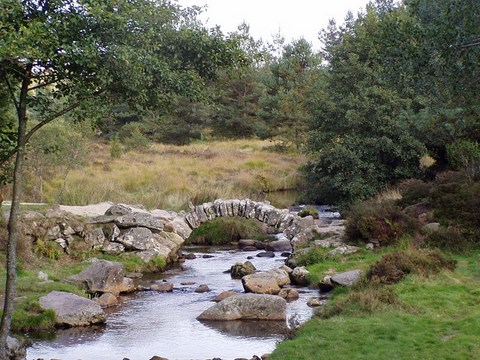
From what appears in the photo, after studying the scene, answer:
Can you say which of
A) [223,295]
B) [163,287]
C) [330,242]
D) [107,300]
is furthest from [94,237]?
[330,242]

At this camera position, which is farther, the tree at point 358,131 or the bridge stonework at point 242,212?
the tree at point 358,131

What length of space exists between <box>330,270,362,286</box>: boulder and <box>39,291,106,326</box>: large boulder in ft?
23.7

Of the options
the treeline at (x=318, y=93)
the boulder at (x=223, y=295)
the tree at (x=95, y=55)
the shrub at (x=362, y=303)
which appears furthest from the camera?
the boulder at (x=223, y=295)

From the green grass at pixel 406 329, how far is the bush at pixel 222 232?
16.4 meters

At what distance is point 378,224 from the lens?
2461 centimetres

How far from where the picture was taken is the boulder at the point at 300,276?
75.9ft

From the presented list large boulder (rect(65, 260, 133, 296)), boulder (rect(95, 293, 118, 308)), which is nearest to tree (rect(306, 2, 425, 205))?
large boulder (rect(65, 260, 133, 296))

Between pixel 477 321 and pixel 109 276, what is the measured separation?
41.6 feet

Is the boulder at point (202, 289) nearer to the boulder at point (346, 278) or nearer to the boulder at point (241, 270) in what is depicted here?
the boulder at point (241, 270)

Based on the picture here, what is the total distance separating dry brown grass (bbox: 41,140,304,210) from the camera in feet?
118

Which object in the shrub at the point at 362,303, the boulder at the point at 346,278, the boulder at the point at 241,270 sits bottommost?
the shrub at the point at 362,303

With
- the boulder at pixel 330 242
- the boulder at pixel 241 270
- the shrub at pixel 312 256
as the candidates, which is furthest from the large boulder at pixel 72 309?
the boulder at pixel 330 242

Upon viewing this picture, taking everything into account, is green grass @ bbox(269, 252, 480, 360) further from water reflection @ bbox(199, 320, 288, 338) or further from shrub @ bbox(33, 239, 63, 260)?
shrub @ bbox(33, 239, 63, 260)

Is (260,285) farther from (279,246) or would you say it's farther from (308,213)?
(308,213)
